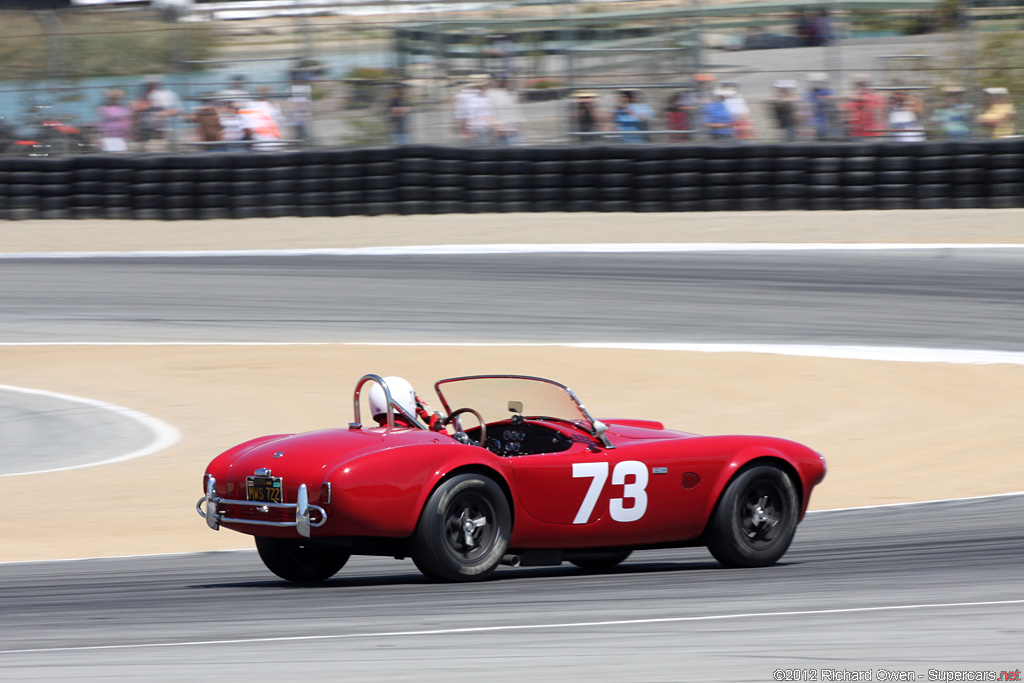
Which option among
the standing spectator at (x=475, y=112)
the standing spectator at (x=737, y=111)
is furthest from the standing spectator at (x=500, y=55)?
the standing spectator at (x=737, y=111)

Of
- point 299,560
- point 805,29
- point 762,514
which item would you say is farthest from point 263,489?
point 805,29

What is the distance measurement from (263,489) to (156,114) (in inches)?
560

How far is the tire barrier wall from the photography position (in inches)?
656

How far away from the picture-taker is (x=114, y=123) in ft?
60.3

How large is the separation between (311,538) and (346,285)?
33.8 feet

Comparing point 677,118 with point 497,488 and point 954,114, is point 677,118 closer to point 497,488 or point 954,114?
point 954,114

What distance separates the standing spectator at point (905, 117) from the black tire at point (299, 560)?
42.3ft

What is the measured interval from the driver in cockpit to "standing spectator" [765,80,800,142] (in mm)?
12603

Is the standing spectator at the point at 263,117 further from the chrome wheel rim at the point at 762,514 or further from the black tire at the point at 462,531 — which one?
the black tire at the point at 462,531

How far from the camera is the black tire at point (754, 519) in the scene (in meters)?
5.66

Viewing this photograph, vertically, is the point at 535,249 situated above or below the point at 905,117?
below

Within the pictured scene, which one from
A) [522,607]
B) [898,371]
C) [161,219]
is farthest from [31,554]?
[161,219]

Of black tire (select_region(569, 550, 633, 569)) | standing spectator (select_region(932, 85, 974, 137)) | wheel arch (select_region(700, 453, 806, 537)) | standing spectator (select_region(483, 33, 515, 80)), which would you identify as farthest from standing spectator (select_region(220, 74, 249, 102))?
wheel arch (select_region(700, 453, 806, 537))

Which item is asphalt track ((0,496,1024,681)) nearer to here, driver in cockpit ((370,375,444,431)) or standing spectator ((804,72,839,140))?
driver in cockpit ((370,375,444,431))
